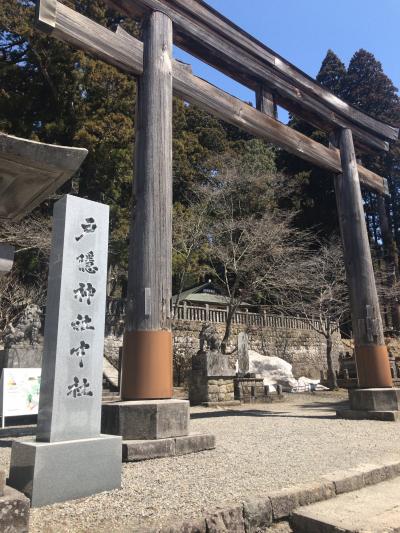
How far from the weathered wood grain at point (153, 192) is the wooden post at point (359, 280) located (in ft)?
14.8

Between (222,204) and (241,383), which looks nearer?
(241,383)

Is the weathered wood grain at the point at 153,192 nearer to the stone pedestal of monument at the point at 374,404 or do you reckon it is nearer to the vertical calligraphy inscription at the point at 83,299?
the vertical calligraphy inscription at the point at 83,299

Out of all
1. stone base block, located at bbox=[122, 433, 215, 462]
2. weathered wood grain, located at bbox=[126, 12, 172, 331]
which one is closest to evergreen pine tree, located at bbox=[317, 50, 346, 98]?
weathered wood grain, located at bbox=[126, 12, 172, 331]

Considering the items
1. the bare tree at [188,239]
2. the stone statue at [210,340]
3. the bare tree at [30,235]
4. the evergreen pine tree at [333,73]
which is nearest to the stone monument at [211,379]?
the stone statue at [210,340]

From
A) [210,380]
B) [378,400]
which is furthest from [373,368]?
[210,380]

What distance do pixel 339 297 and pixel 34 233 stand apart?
12705 mm

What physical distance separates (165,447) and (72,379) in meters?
1.50

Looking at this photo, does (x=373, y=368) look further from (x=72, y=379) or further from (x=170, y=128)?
(x=72, y=379)

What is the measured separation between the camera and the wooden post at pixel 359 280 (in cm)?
745

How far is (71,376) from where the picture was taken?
293 centimetres

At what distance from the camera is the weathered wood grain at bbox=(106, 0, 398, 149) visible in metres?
6.20

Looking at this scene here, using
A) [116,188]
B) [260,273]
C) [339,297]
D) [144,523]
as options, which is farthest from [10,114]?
[144,523]

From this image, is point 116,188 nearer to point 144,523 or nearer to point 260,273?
point 260,273

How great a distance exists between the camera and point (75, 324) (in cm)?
303
